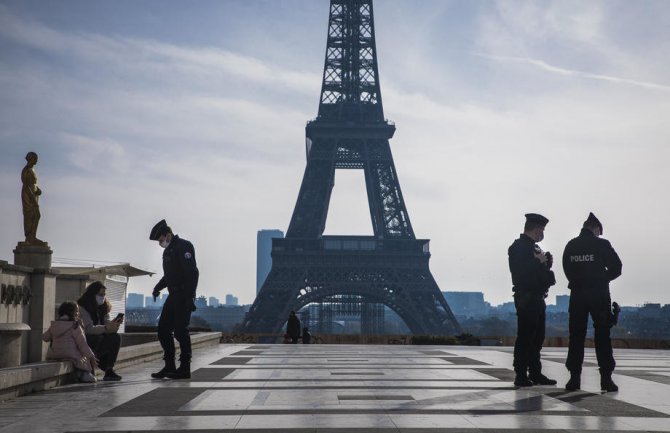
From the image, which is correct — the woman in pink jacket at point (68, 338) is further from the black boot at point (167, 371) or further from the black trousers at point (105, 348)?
the black boot at point (167, 371)

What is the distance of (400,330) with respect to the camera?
639ft

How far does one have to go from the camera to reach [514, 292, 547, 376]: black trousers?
11.8m

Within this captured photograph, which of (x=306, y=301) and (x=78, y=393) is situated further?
(x=306, y=301)

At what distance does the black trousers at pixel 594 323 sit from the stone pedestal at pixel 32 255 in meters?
7.59

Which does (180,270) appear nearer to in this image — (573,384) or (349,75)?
(573,384)

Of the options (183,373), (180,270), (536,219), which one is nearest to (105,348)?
(183,373)

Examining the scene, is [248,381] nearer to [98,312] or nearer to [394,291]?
[98,312]

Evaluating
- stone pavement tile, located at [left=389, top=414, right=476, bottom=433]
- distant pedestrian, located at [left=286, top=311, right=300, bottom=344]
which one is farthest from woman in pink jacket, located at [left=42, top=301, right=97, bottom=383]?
distant pedestrian, located at [left=286, top=311, right=300, bottom=344]

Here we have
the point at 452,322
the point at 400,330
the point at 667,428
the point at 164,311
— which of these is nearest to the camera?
the point at 667,428

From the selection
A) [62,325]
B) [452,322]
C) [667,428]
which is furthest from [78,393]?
[452,322]

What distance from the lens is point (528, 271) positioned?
38.7 feet

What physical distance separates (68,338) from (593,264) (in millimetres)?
6953

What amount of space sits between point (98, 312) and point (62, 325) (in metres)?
1.17

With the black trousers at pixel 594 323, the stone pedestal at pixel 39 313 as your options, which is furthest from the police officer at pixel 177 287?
the black trousers at pixel 594 323
